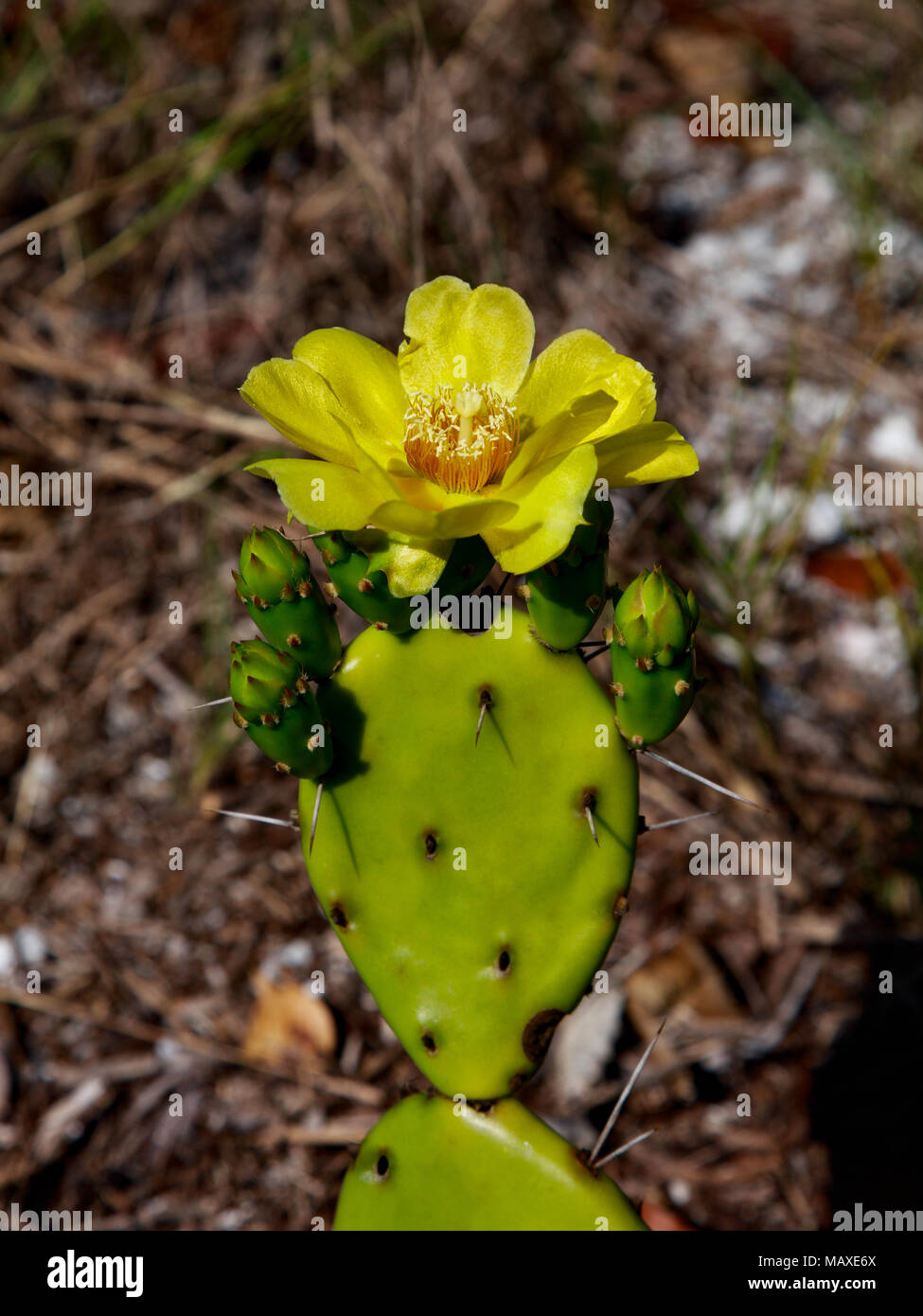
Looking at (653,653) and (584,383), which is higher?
(584,383)

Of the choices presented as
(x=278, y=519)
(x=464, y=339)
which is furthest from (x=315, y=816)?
(x=278, y=519)

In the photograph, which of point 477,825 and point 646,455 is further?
point 477,825

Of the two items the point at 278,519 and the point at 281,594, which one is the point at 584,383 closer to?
the point at 281,594

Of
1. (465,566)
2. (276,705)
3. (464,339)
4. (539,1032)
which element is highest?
(464,339)

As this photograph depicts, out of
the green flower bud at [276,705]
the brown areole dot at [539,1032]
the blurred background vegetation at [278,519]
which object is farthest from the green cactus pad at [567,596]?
the blurred background vegetation at [278,519]

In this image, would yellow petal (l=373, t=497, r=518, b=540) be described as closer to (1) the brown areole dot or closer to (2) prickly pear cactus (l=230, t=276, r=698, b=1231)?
(2) prickly pear cactus (l=230, t=276, r=698, b=1231)
